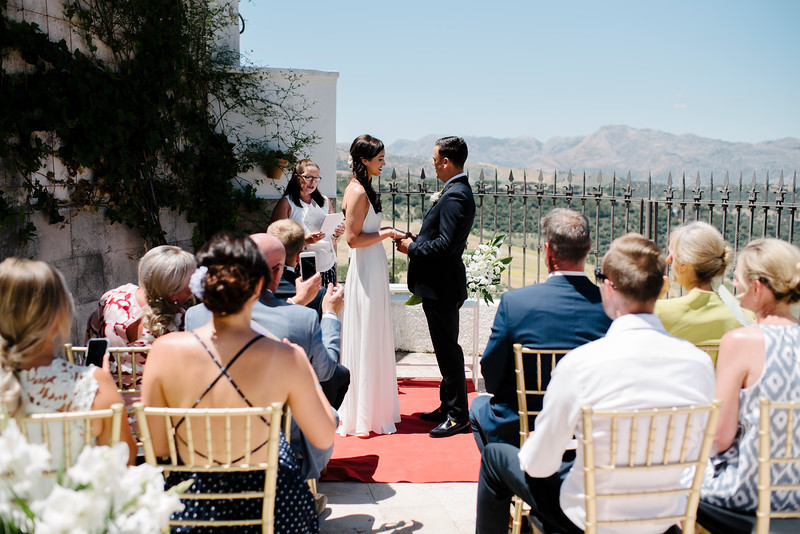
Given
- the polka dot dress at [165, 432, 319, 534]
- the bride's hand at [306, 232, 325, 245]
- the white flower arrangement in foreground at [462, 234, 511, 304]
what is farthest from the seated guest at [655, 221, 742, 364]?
the bride's hand at [306, 232, 325, 245]

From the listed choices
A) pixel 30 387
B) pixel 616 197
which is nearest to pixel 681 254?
pixel 30 387

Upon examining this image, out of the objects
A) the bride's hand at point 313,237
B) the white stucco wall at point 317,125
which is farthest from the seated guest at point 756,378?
the white stucco wall at point 317,125

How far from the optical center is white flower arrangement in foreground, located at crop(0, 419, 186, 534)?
1237mm

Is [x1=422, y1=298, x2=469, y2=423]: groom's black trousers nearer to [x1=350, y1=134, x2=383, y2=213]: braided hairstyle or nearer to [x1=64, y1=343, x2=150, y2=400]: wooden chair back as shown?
[x1=350, y1=134, x2=383, y2=213]: braided hairstyle

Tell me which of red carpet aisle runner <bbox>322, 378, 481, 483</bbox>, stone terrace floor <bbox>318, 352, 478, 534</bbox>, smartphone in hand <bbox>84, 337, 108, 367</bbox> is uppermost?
smartphone in hand <bbox>84, 337, 108, 367</bbox>

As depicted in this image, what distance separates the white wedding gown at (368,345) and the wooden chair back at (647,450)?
9.40 ft

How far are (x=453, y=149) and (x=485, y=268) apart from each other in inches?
53.5

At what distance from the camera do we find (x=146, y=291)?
9.53 feet

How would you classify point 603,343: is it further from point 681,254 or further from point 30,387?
point 30,387

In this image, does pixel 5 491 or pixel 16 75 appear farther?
pixel 16 75

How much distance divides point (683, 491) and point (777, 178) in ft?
14.2

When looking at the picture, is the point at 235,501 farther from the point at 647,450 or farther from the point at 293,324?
the point at 647,450

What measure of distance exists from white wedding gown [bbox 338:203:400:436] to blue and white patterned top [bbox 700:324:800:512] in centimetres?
281

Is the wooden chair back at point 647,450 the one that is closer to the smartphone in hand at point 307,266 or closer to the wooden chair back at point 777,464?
the wooden chair back at point 777,464
